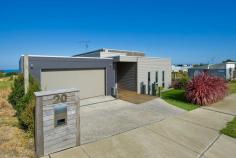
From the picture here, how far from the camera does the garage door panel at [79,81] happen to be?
948cm

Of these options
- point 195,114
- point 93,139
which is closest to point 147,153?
point 93,139

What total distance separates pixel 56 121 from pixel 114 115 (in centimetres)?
371

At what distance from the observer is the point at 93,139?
5.24 metres

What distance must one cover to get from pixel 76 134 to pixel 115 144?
120 centimetres

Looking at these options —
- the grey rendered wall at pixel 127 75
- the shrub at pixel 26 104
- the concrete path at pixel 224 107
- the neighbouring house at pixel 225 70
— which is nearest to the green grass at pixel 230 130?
the concrete path at pixel 224 107

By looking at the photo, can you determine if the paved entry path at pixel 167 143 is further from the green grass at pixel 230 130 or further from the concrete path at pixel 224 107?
the concrete path at pixel 224 107

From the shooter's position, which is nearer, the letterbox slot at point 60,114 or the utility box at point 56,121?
the utility box at point 56,121

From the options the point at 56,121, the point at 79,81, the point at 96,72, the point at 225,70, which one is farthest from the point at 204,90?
the point at 225,70

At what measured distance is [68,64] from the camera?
32.9 ft

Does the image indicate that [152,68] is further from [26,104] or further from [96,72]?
[26,104]

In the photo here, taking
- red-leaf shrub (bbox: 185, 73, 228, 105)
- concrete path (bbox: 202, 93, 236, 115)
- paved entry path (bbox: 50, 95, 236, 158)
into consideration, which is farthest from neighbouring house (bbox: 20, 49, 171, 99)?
paved entry path (bbox: 50, 95, 236, 158)

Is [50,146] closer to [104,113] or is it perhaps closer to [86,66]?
[104,113]

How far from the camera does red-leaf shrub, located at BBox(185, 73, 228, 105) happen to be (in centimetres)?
1002

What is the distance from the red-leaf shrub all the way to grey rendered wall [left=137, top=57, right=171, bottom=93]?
3.85 meters
